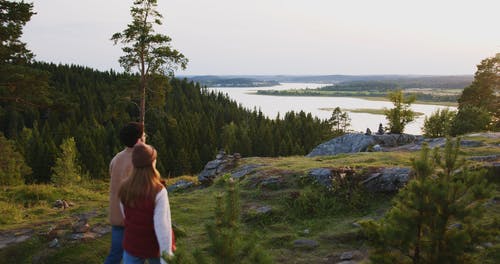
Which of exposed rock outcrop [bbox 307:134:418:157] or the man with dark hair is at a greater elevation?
the man with dark hair

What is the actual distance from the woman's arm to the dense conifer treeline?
1171 cm

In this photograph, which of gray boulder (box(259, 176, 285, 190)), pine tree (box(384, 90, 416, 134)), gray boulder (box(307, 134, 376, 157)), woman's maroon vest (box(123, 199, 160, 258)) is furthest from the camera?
pine tree (box(384, 90, 416, 134))

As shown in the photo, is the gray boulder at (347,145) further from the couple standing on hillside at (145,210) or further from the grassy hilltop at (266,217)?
the couple standing on hillside at (145,210)

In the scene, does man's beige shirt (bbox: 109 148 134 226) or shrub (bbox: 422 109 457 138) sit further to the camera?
shrub (bbox: 422 109 457 138)

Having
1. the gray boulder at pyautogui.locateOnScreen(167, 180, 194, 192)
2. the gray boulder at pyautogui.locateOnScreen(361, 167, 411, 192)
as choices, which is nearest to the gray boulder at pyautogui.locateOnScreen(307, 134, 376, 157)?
the gray boulder at pyautogui.locateOnScreen(167, 180, 194, 192)

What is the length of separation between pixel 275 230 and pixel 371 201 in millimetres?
2922

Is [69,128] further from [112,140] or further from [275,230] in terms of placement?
[275,230]

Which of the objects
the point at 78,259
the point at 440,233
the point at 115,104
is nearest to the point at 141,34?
the point at 115,104

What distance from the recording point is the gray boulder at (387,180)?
1058 cm

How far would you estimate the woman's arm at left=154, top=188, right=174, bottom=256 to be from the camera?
4152 millimetres

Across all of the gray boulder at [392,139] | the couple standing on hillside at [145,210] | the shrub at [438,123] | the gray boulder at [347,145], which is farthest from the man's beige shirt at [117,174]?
the shrub at [438,123]

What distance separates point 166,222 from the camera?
421cm

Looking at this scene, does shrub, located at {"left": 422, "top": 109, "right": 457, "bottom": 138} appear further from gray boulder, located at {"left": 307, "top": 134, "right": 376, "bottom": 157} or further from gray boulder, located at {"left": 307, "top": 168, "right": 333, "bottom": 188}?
gray boulder, located at {"left": 307, "top": 168, "right": 333, "bottom": 188}

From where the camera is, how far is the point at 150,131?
79.3 metres
